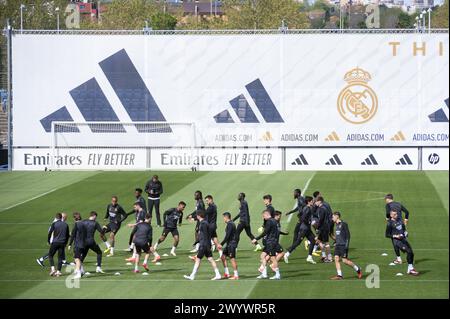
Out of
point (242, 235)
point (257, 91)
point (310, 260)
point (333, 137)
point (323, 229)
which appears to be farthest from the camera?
point (257, 91)

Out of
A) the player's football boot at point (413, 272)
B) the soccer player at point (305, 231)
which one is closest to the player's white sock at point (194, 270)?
the soccer player at point (305, 231)

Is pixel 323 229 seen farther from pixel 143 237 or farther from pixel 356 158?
pixel 356 158

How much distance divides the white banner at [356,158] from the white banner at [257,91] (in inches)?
16.2

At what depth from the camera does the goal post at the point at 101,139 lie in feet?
185

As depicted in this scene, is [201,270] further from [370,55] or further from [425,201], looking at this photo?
[370,55]

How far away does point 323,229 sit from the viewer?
100ft

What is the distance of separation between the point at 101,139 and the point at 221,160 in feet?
20.4

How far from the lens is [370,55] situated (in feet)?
183

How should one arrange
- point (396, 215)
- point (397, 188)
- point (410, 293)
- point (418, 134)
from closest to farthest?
point (410, 293), point (396, 215), point (397, 188), point (418, 134)

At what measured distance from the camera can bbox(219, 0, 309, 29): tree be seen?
10806 centimetres

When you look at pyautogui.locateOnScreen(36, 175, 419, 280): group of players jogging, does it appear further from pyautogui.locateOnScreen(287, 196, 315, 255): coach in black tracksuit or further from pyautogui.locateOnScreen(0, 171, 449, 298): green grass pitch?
pyautogui.locateOnScreen(0, 171, 449, 298): green grass pitch

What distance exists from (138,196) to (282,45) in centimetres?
2438

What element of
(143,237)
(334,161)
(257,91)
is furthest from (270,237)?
(257,91)
